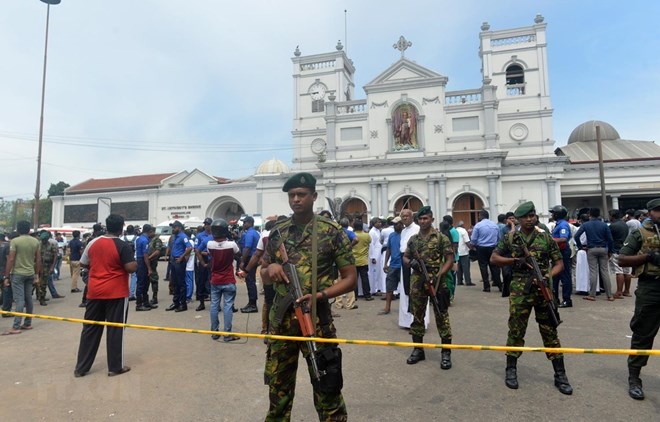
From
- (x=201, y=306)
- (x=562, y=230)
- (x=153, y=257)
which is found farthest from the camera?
(x=153, y=257)

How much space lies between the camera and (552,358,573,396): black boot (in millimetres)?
3494

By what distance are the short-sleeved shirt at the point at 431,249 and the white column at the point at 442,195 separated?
21204 millimetres

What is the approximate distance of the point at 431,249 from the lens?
459 centimetres

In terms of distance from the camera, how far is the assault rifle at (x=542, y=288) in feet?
11.7

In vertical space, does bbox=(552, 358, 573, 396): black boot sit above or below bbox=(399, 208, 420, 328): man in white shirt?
below

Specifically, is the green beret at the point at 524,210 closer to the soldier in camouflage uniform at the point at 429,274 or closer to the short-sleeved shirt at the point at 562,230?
the soldier in camouflage uniform at the point at 429,274

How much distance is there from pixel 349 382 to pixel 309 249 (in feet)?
6.62

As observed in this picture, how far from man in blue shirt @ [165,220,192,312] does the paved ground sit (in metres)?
1.79

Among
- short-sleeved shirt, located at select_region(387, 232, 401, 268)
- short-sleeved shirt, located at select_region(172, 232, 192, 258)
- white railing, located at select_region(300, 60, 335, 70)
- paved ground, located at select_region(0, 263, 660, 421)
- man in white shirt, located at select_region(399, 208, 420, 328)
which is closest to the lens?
paved ground, located at select_region(0, 263, 660, 421)

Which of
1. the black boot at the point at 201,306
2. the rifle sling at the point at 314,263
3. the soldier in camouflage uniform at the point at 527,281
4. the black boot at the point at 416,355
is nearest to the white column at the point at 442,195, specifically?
the black boot at the point at 201,306

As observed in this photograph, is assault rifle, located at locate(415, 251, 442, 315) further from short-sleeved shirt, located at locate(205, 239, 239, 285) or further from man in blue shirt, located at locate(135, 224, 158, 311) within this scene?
man in blue shirt, located at locate(135, 224, 158, 311)

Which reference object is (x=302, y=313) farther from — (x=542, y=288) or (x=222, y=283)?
(x=222, y=283)

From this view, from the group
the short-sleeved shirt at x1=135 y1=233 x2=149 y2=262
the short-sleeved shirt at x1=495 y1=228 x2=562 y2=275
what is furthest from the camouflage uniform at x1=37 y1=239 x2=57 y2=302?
the short-sleeved shirt at x1=495 y1=228 x2=562 y2=275

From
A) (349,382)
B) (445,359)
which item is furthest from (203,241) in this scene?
(445,359)
